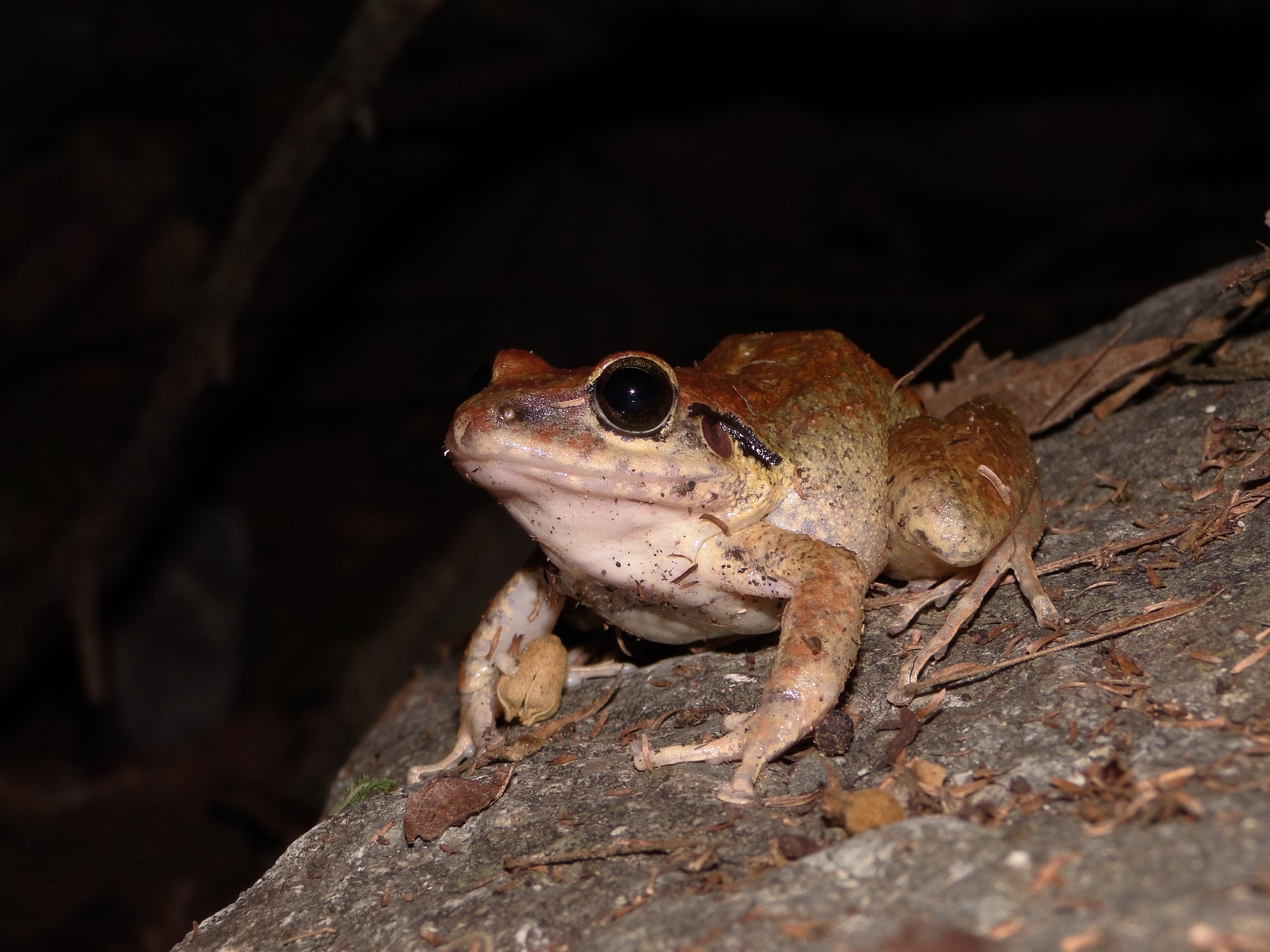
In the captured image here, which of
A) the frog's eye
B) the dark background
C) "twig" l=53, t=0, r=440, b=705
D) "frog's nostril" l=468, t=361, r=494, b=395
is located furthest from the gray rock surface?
the dark background

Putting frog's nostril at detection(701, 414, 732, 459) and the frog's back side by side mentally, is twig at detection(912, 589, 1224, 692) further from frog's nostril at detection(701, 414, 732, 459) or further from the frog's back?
frog's nostril at detection(701, 414, 732, 459)

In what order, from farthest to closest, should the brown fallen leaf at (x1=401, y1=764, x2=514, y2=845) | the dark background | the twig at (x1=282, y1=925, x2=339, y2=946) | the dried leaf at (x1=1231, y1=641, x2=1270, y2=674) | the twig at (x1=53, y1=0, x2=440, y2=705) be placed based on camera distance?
the dark background
the twig at (x1=53, y1=0, x2=440, y2=705)
the brown fallen leaf at (x1=401, y1=764, x2=514, y2=845)
the twig at (x1=282, y1=925, x2=339, y2=946)
the dried leaf at (x1=1231, y1=641, x2=1270, y2=674)

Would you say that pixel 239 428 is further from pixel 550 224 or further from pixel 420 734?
pixel 420 734

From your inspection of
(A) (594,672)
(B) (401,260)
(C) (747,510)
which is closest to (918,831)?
(C) (747,510)

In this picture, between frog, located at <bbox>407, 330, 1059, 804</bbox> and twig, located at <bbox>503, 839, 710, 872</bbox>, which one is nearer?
twig, located at <bbox>503, 839, 710, 872</bbox>

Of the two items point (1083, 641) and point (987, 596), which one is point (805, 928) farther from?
point (987, 596)

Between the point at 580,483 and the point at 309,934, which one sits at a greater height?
the point at 580,483
